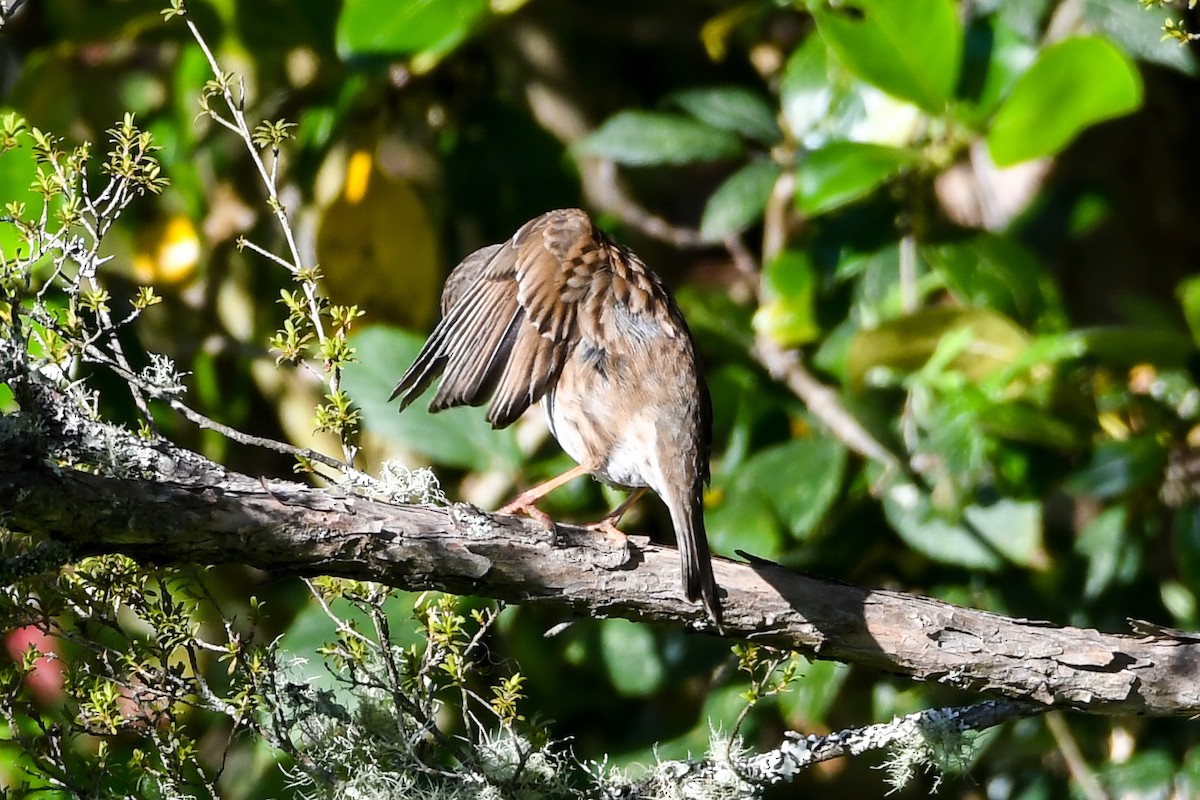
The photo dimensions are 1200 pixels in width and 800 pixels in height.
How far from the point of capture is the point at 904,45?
10.4 ft

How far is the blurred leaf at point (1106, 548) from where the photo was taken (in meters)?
3.62

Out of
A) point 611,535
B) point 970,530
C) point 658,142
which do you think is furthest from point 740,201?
point 611,535

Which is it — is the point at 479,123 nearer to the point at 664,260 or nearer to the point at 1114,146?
the point at 664,260

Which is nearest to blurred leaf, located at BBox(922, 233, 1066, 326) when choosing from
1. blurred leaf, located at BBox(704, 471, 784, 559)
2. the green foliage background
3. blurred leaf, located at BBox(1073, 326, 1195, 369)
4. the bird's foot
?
the green foliage background

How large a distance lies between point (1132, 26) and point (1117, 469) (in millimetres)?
1082

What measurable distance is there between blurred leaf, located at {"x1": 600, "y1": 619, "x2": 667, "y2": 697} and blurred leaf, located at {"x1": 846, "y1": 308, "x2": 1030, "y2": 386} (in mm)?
→ 818

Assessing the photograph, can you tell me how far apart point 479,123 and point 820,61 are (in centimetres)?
109

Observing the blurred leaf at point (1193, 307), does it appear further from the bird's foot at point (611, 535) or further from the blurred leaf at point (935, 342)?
the bird's foot at point (611, 535)

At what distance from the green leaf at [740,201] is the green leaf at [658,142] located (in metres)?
0.08

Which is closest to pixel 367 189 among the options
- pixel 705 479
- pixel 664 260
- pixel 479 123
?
pixel 479 123

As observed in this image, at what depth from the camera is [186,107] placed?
3.78 m

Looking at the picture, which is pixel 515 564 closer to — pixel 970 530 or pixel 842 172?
pixel 842 172

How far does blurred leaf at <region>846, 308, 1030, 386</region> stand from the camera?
330 centimetres

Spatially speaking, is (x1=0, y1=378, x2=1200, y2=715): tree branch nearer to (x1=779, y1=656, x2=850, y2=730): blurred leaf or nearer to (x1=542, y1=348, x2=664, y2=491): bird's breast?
(x1=542, y1=348, x2=664, y2=491): bird's breast
